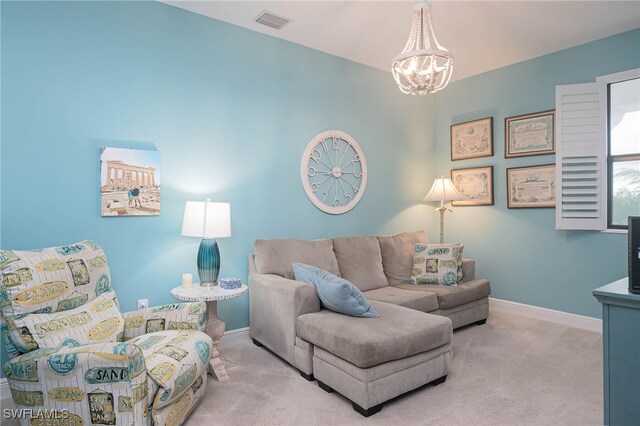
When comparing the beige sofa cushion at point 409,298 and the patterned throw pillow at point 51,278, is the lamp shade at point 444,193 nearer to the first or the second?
the beige sofa cushion at point 409,298

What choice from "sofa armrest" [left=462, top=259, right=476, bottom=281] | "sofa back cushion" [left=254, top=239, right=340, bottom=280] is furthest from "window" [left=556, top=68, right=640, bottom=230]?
"sofa back cushion" [left=254, top=239, right=340, bottom=280]

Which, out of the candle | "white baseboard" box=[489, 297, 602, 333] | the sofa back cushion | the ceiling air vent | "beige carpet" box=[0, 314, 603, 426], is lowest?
"beige carpet" box=[0, 314, 603, 426]

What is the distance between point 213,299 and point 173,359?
2.30ft

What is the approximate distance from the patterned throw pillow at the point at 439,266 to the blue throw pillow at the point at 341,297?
1322mm

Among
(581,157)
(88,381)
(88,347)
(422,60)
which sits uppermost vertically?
(422,60)

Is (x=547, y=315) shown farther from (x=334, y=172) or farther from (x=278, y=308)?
(x=278, y=308)

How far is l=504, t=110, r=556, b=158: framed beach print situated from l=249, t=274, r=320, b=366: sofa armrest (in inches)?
119

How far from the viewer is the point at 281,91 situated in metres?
3.60

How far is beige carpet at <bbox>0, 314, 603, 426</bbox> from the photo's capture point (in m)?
2.07

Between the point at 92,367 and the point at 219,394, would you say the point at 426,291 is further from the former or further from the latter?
the point at 92,367

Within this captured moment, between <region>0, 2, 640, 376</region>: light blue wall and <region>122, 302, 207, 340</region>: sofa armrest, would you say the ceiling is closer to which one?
<region>0, 2, 640, 376</region>: light blue wall

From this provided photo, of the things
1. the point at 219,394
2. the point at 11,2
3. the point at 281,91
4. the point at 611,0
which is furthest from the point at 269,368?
the point at 611,0

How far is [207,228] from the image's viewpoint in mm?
2705

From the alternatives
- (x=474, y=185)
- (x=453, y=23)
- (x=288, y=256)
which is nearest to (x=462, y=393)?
(x=288, y=256)
